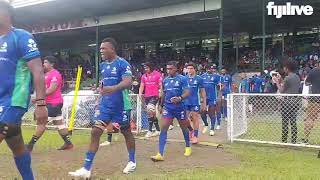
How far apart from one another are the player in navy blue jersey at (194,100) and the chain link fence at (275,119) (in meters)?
0.68

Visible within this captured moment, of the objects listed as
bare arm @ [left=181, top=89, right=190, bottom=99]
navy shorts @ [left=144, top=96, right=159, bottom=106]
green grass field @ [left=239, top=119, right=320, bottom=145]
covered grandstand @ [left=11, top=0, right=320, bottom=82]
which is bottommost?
green grass field @ [left=239, top=119, right=320, bottom=145]

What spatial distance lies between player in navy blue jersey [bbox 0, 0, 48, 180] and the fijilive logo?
20.7 meters

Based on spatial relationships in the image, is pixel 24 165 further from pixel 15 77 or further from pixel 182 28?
pixel 182 28

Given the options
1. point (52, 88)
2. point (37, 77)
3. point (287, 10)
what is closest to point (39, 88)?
point (37, 77)

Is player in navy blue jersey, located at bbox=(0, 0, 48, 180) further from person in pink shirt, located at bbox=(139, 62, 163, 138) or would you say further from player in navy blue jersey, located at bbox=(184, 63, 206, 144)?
person in pink shirt, located at bbox=(139, 62, 163, 138)

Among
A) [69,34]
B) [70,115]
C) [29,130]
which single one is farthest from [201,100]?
[69,34]

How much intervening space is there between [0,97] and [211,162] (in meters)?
4.36

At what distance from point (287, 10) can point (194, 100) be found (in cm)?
1601

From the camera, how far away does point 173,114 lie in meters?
8.49

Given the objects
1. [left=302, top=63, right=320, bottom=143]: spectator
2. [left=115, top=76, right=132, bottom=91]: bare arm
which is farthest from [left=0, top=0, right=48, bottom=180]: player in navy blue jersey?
[left=302, top=63, right=320, bottom=143]: spectator

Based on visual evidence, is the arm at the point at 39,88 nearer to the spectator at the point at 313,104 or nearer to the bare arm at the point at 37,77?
the bare arm at the point at 37,77

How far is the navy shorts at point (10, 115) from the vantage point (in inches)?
177

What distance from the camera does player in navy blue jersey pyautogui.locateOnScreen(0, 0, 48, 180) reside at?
4508 millimetres

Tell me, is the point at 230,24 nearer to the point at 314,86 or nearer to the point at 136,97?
the point at 136,97
